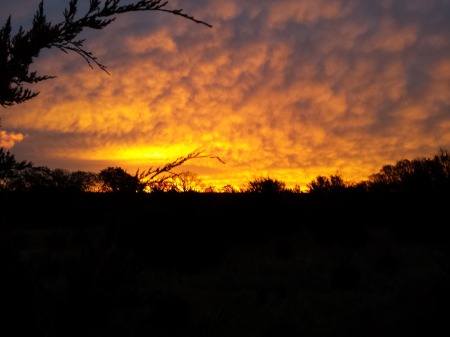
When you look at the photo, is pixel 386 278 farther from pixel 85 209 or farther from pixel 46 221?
pixel 46 221

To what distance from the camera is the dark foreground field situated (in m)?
2.14

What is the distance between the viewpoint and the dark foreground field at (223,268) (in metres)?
2.14

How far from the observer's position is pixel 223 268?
1639 cm

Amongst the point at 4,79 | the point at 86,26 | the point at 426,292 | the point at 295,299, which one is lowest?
the point at 295,299

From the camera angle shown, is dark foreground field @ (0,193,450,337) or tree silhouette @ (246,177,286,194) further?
tree silhouette @ (246,177,286,194)

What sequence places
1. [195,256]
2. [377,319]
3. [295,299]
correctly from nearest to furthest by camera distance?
[377,319], [295,299], [195,256]

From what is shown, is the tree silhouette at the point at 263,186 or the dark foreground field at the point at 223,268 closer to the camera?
the dark foreground field at the point at 223,268

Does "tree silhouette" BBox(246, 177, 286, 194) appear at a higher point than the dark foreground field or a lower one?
higher

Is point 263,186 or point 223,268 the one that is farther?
point 263,186

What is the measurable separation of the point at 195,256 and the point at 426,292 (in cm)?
894

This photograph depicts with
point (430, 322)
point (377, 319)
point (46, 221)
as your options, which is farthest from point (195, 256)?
point (46, 221)

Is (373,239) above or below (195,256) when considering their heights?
above

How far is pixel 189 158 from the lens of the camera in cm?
222

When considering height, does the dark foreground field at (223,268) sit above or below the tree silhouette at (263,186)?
below
